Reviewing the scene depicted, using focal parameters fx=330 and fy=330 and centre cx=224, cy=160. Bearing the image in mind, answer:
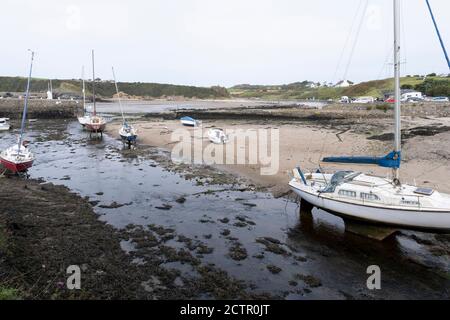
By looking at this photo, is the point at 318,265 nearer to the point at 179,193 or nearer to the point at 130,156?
the point at 179,193

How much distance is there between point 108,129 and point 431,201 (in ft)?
171

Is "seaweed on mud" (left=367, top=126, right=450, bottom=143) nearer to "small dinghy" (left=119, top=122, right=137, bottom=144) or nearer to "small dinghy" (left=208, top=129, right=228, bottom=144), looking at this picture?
"small dinghy" (left=208, top=129, right=228, bottom=144)

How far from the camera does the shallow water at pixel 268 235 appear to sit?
37.9 feet

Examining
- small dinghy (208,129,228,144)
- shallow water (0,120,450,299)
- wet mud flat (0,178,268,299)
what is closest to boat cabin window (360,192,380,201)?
shallow water (0,120,450,299)

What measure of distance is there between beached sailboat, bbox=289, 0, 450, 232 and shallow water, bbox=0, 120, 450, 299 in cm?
143

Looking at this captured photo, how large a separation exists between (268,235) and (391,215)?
537 cm

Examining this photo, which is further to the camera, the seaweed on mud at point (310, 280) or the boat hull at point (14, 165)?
the boat hull at point (14, 165)

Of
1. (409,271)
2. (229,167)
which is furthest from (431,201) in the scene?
(229,167)

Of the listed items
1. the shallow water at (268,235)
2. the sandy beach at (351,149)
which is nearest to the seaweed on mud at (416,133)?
the sandy beach at (351,149)

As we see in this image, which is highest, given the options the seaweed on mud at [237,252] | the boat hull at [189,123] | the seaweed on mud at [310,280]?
the boat hull at [189,123]

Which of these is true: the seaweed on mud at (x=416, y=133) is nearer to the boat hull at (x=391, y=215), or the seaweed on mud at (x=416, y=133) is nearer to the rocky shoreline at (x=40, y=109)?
the boat hull at (x=391, y=215)

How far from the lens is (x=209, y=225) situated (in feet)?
54.8

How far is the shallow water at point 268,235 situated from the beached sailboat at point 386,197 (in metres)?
1.43

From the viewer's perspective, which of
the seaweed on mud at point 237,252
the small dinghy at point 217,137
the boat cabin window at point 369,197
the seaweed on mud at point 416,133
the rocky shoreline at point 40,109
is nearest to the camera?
the seaweed on mud at point 237,252
